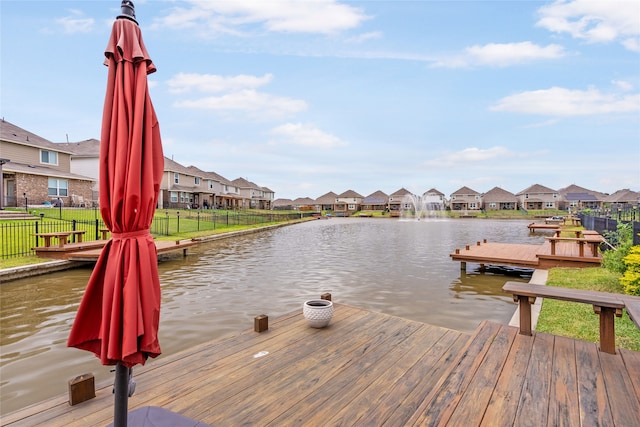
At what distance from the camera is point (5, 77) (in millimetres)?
18359

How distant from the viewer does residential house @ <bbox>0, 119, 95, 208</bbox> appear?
25078mm

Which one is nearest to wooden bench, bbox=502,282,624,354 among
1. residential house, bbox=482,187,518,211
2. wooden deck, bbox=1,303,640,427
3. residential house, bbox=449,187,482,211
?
wooden deck, bbox=1,303,640,427

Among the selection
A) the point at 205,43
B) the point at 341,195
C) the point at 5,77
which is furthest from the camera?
the point at 341,195

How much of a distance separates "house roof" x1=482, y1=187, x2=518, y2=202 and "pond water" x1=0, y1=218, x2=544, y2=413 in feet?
247

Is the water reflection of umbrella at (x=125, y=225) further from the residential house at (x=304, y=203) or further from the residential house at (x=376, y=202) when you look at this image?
the residential house at (x=304, y=203)

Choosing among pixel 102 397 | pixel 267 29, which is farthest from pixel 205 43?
pixel 102 397

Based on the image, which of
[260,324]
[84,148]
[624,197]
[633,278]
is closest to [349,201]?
[624,197]

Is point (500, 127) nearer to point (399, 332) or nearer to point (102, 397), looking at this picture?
point (399, 332)

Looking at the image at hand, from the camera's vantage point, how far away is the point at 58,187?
2855cm

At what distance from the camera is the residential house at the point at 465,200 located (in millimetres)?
81250

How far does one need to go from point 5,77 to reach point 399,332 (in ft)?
83.6

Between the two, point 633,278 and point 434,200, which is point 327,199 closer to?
point 434,200

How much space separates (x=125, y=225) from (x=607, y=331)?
17.6 ft

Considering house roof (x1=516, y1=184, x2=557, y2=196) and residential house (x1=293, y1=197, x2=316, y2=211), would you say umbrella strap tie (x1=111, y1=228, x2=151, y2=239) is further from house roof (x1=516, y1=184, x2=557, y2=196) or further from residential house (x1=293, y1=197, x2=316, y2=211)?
house roof (x1=516, y1=184, x2=557, y2=196)
